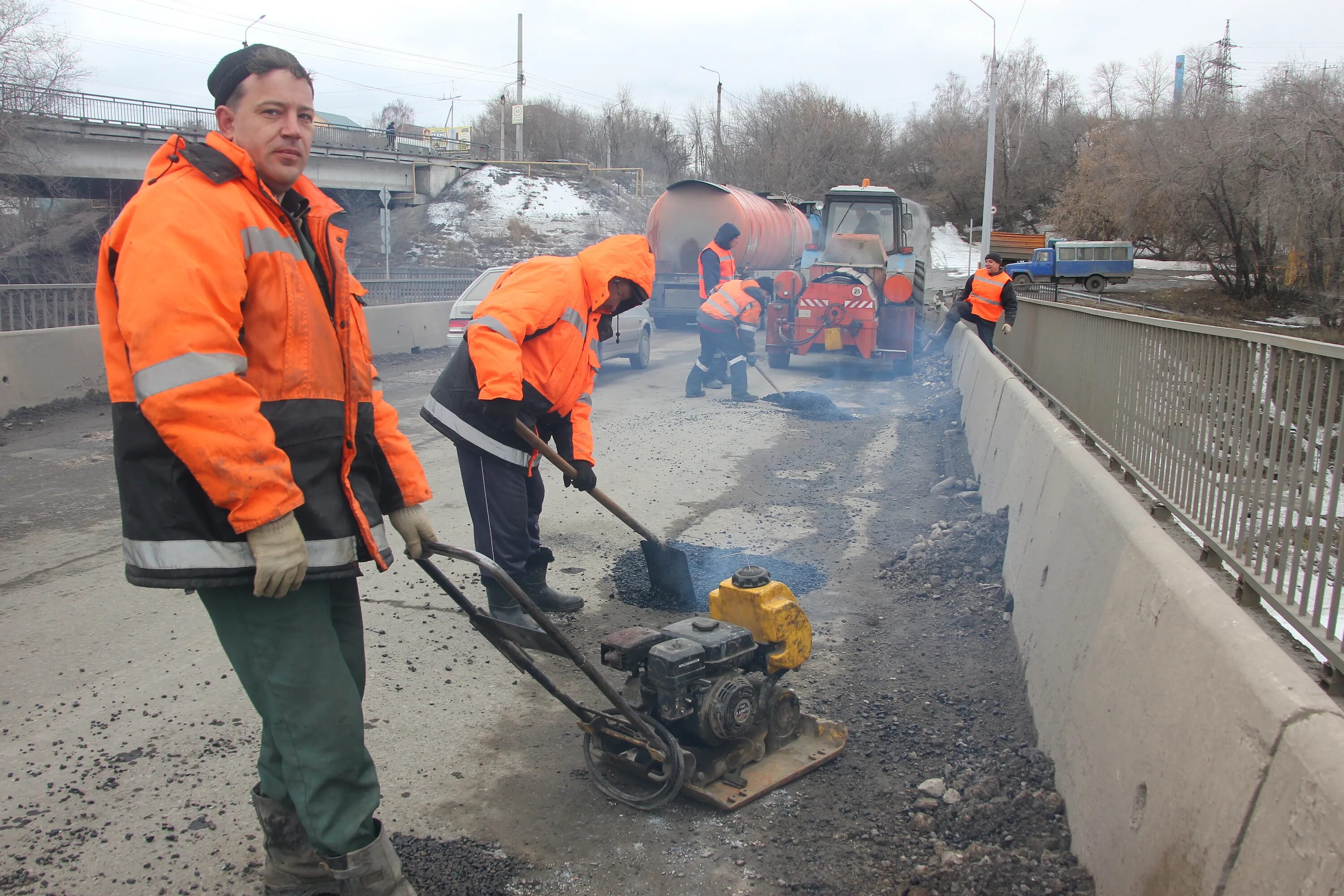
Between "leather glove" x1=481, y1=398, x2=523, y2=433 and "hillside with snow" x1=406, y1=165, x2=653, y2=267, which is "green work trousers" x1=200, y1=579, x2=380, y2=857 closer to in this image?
"leather glove" x1=481, y1=398, x2=523, y2=433

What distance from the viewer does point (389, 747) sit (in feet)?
11.0

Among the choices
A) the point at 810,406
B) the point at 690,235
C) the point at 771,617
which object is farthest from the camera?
the point at 690,235

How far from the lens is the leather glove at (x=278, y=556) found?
197 cm

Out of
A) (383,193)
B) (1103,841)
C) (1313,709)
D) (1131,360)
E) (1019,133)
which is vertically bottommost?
(1103,841)

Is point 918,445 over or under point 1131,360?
under

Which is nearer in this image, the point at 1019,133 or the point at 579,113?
the point at 1019,133

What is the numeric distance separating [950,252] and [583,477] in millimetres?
52423

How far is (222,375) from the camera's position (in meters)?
1.90

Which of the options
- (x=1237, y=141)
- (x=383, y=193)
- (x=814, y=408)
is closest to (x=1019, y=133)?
(x=1237, y=141)

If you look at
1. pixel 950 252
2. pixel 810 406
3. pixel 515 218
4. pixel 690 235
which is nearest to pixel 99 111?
pixel 515 218

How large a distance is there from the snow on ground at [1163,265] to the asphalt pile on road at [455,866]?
4292 centimetres

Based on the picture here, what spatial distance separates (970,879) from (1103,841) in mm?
364

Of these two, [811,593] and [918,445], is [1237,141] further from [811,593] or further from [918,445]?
[811,593]

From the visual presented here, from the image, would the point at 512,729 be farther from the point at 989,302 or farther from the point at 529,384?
the point at 989,302
